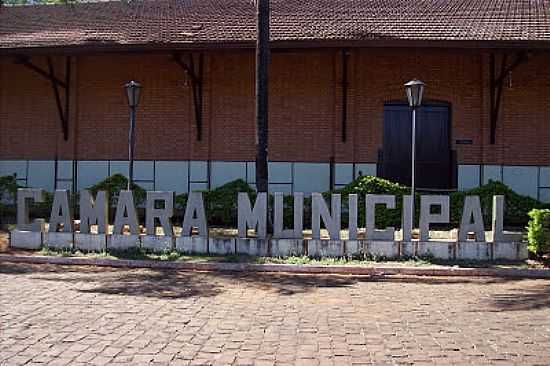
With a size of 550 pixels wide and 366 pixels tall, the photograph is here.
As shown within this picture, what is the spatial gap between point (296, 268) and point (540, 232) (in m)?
4.34

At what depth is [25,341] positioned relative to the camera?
549cm

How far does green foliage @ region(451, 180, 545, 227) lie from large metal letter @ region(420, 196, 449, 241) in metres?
2.99

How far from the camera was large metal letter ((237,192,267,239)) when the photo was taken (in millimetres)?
10781

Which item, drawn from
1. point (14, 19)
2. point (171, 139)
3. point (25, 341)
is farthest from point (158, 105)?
point (25, 341)

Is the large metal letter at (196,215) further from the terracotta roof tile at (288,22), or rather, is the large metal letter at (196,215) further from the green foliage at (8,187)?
the green foliage at (8,187)

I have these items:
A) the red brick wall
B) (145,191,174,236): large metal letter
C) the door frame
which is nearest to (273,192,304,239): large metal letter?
(145,191,174,236): large metal letter

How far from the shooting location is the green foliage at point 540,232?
10.2 m

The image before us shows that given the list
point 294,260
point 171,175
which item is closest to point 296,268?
point 294,260

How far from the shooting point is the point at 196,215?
11.1 metres

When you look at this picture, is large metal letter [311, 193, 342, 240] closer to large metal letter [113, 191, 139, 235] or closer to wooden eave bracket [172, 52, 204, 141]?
large metal letter [113, 191, 139, 235]

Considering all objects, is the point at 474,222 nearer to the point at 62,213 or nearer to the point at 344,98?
the point at 344,98

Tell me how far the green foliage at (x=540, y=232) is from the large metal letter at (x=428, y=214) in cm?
149

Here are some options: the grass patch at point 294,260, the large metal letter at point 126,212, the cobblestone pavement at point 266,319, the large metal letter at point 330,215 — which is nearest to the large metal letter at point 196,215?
the grass patch at point 294,260

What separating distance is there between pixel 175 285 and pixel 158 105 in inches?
365
